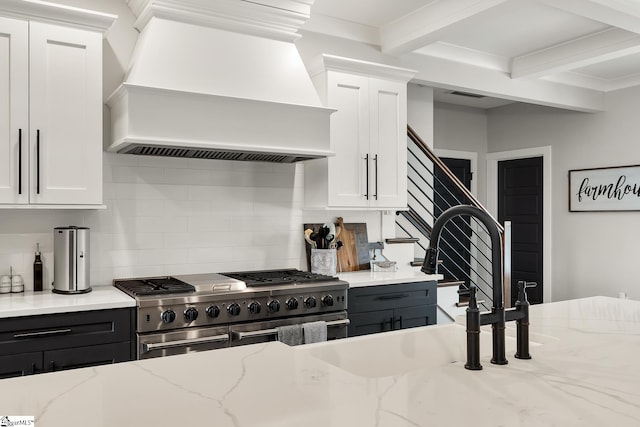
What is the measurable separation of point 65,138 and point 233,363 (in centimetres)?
202

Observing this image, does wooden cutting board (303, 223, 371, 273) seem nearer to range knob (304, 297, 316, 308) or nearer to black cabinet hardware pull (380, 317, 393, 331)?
black cabinet hardware pull (380, 317, 393, 331)

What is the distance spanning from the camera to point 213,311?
2.97 m

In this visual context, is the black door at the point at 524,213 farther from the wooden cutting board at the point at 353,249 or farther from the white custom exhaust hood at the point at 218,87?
the white custom exhaust hood at the point at 218,87

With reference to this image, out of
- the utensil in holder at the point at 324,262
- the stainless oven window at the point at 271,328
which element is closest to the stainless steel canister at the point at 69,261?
the stainless oven window at the point at 271,328

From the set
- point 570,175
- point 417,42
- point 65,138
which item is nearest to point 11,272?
point 65,138

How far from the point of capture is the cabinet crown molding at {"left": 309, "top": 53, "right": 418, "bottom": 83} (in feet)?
12.2

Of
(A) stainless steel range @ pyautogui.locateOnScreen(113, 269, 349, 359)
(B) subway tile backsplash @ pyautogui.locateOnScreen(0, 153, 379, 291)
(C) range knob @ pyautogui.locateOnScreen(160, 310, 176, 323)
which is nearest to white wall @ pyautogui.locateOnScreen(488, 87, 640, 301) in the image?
(B) subway tile backsplash @ pyautogui.locateOnScreen(0, 153, 379, 291)

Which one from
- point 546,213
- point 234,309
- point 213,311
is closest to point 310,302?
point 234,309

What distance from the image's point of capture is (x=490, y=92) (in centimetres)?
501

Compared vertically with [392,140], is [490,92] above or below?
above

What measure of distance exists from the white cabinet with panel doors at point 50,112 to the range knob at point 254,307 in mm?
997

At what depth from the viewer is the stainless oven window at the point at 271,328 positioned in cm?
304

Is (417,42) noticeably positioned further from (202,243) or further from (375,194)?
(202,243)

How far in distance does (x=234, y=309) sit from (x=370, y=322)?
3.28ft
